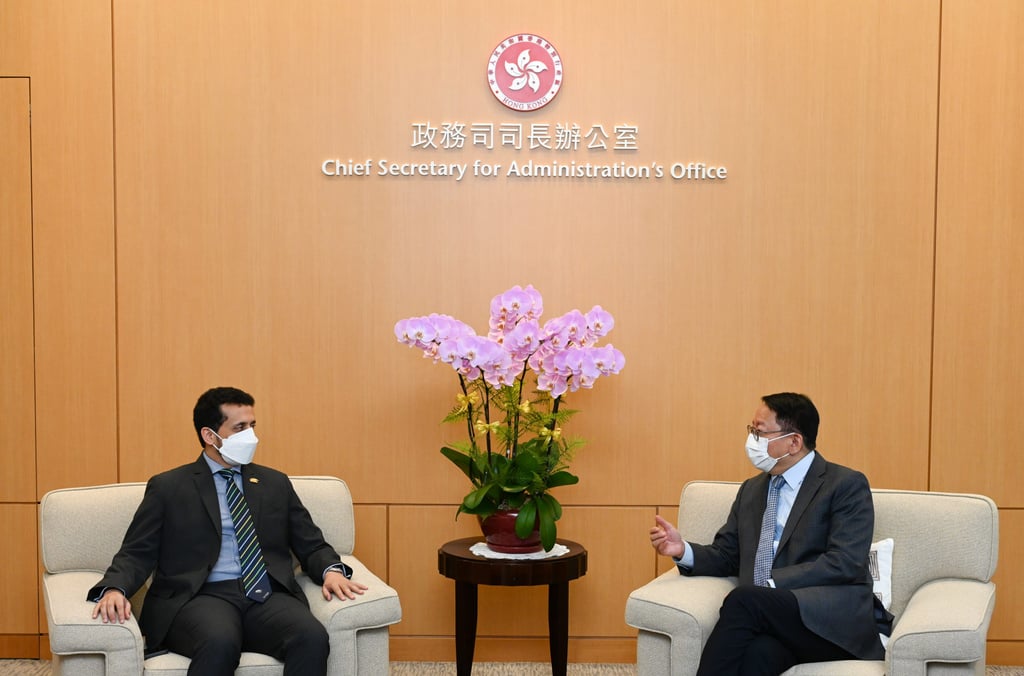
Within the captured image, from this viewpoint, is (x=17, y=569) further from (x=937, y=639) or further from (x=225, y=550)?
(x=937, y=639)

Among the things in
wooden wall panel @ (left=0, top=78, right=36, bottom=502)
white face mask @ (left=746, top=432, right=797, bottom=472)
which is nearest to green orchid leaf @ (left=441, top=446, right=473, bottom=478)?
white face mask @ (left=746, top=432, right=797, bottom=472)

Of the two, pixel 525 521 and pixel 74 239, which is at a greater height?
pixel 74 239

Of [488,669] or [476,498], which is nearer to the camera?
[476,498]

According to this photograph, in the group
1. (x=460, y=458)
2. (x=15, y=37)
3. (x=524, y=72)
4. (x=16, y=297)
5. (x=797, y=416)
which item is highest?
(x=15, y=37)

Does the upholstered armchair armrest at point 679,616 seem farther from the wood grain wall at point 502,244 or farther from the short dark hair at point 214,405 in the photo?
the short dark hair at point 214,405

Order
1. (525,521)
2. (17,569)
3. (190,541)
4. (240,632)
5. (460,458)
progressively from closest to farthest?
1. (240,632)
2. (190,541)
3. (525,521)
4. (460,458)
5. (17,569)

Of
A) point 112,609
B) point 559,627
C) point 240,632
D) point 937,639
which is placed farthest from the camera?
point 559,627

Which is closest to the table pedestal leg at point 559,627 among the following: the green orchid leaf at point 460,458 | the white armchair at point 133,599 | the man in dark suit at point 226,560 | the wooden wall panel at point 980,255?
the green orchid leaf at point 460,458

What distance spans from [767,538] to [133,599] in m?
2.44

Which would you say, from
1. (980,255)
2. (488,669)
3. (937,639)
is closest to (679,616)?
(937,639)

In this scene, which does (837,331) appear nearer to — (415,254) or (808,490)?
(808,490)

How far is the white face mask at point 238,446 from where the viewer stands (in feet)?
12.6

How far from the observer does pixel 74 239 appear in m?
4.83

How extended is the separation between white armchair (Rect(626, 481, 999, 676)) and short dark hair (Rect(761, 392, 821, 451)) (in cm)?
47
